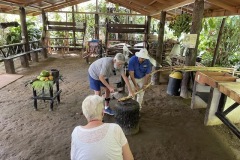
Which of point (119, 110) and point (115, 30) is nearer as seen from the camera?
point (119, 110)

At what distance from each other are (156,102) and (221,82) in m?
1.69

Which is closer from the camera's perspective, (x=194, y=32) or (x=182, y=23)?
(x=194, y=32)

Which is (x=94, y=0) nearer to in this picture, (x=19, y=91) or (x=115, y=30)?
(x=115, y=30)

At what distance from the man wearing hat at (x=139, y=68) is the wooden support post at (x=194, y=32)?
4.21 feet

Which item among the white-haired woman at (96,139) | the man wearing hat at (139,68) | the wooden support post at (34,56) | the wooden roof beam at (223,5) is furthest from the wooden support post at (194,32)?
the wooden support post at (34,56)

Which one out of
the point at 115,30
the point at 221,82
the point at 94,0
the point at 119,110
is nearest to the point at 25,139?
the point at 119,110

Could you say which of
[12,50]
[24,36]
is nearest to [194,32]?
[12,50]

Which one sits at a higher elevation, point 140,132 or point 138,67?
point 138,67

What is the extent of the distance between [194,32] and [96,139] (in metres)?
3.58

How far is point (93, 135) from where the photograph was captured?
4.28 feet

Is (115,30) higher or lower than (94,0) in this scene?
lower

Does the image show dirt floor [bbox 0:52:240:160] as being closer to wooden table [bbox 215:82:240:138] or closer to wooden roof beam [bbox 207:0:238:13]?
wooden table [bbox 215:82:240:138]

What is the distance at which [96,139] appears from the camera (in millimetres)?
1296

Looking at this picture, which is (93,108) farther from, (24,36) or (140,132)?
(24,36)
